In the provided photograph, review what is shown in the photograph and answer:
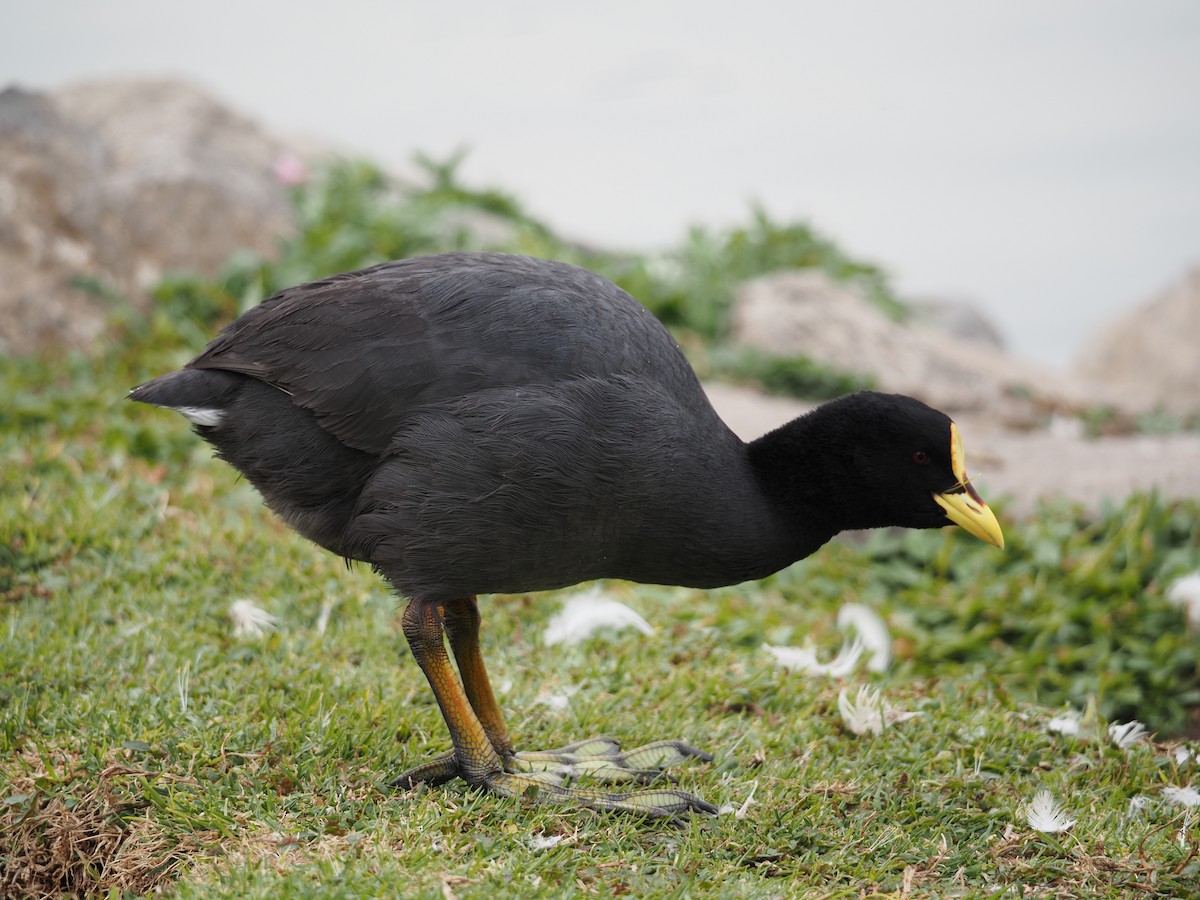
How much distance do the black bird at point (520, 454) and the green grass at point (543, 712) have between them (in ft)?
1.03

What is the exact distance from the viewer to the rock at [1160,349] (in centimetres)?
1173

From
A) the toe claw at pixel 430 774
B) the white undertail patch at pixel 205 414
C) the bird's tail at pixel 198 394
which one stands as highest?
the bird's tail at pixel 198 394

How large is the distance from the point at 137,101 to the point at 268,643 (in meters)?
7.59

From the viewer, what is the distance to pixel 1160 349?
1235 centimetres

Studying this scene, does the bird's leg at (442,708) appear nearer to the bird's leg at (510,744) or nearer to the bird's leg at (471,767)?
the bird's leg at (471,767)

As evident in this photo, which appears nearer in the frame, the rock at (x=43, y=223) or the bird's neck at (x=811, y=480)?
the bird's neck at (x=811, y=480)

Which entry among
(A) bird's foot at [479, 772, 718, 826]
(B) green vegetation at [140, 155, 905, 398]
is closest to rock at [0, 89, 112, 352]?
(B) green vegetation at [140, 155, 905, 398]

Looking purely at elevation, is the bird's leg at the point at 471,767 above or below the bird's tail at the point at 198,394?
below

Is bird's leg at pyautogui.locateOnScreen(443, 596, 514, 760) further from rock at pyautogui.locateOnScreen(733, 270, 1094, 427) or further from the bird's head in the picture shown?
rock at pyautogui.locateOnScreen(733, 270, 1094, 427)

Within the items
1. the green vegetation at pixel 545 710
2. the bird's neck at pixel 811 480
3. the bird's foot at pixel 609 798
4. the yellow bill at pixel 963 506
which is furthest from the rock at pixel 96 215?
the yellow bill at pixel 963 506

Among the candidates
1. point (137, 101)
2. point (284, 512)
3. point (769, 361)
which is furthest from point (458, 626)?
point (137, 101)

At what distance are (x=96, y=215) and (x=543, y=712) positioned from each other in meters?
5.88

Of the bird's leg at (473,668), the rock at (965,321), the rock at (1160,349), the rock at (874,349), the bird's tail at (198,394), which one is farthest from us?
the rock at (965,321)

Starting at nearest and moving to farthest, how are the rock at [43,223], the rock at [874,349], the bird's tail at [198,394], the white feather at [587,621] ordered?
the bird's tail at [198,394] < the white feather at [587,621] < the rock at [43,223] < the rock at [874,349]
